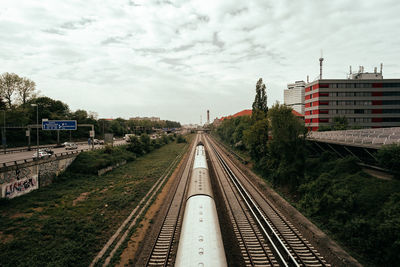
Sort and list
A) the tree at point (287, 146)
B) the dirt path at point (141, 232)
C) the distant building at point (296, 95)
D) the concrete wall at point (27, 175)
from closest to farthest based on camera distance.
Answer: the dirt path at point (141, 232) → the concrete wall at point (27, 175) → the tree at point (287, 146) → the distant building at point (296, 95)

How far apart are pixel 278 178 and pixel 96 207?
2373 cm

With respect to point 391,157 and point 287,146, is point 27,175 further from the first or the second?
point 391,157

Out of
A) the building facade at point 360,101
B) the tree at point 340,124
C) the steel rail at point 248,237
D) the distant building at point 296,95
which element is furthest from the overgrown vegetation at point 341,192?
the distant building at point 296,95

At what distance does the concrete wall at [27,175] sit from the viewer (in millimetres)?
20138

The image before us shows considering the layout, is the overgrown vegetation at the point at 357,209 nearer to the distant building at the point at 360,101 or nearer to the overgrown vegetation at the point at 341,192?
the overgrown vegetation at the point at 341,192

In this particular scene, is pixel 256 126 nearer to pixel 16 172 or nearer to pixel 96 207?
pixel 96 207

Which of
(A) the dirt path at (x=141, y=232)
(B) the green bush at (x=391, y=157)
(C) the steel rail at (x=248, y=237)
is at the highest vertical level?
(B) the green bush at (x=391, y=157)

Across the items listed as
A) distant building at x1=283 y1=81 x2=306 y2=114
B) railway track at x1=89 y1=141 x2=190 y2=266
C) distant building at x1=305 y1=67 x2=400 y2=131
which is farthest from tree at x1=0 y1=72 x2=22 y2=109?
distant building at x1=283 y1=81 x2=306 y2=114

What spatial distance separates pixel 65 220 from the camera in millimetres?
16938

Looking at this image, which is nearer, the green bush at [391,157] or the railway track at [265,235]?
the railway track at [265,235]

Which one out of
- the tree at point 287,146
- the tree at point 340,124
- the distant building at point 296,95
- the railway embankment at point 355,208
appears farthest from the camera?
the distant building at point 296,95

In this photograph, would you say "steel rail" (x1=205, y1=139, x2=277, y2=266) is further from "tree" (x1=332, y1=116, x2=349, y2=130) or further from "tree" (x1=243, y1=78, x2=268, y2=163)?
"tree" (x1=332, y1=116, x2=349, y2=130)

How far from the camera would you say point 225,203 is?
20656mm

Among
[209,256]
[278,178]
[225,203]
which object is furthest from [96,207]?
[278,178]
